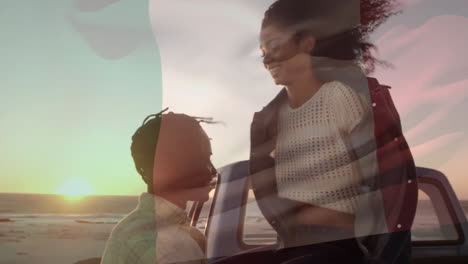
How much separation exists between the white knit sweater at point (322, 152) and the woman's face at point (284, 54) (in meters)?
0.13

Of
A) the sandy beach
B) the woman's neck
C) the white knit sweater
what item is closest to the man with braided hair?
the white knit sweater

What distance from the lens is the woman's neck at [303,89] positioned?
2.13 meters

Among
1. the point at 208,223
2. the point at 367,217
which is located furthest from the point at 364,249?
the point at 208,223

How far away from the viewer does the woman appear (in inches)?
72.9

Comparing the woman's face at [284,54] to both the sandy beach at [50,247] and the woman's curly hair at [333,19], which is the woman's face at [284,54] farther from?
the sandy beach at [50,247]

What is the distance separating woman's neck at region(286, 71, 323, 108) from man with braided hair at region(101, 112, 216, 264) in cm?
57

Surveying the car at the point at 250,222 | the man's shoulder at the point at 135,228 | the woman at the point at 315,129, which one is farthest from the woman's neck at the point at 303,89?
the man's shoulder at the point at 135,228

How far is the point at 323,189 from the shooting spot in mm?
1939

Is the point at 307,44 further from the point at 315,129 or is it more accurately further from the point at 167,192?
the point at 167,192

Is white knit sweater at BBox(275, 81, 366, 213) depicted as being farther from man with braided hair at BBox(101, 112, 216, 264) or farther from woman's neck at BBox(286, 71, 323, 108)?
man with braided hair at BBox(101, 112, 216, 264)

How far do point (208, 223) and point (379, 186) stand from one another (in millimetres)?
1036

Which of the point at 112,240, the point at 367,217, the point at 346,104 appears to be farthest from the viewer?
the point at 346,104

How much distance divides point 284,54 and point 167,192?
2.45ft

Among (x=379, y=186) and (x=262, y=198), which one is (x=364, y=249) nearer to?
(x=379, y=186)
